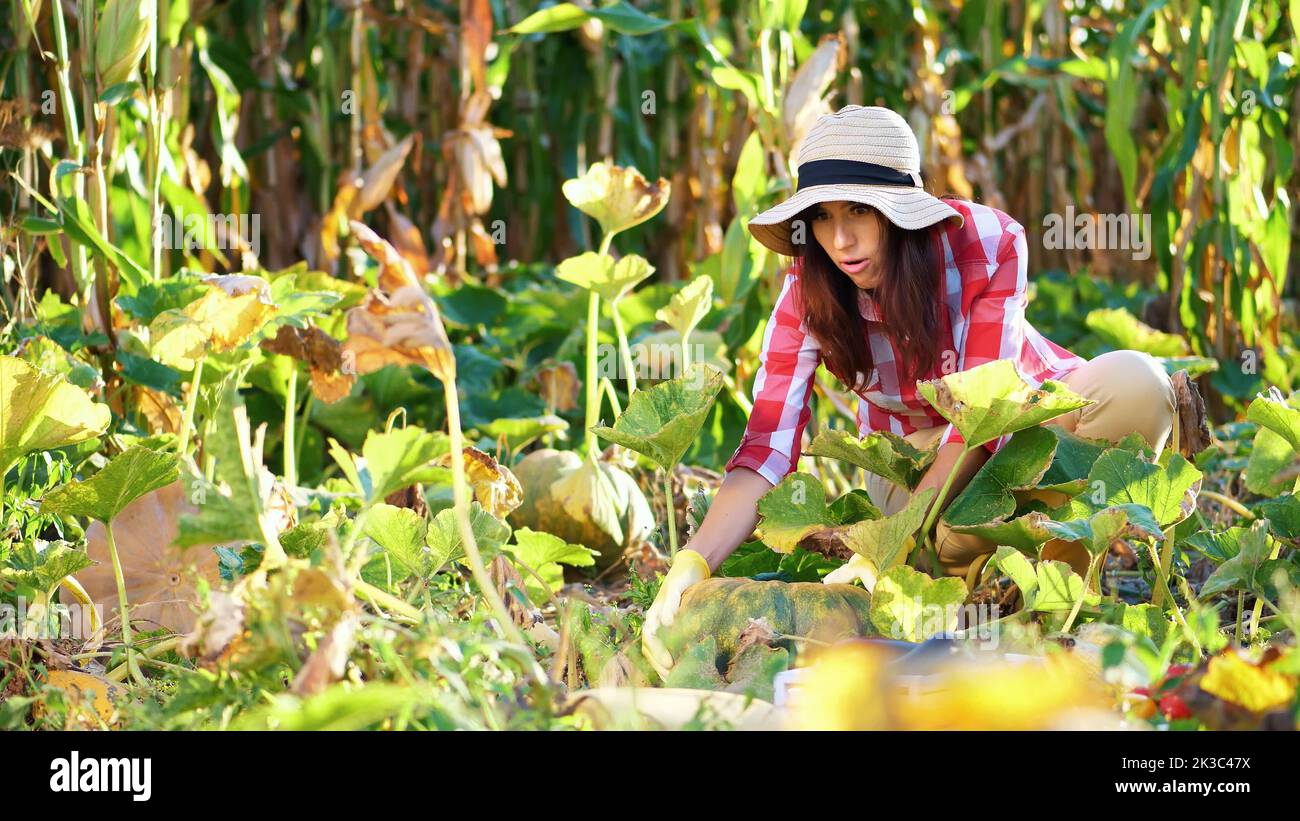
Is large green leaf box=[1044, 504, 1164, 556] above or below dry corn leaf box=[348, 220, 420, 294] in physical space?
below

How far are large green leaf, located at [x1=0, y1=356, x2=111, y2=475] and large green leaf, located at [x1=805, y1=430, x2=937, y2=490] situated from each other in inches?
28.2

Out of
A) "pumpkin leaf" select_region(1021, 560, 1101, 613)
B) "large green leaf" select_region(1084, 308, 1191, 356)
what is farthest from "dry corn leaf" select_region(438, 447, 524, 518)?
"large green leaf" select_region(1084, 308, 1191, 356)

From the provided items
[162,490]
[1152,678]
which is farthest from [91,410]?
[1152,678]

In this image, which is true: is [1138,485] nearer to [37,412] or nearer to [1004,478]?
[1004,478]

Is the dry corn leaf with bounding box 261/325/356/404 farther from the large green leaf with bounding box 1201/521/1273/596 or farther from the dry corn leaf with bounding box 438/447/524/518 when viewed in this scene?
the large green leaf with bounding box 1201/521/1273/596

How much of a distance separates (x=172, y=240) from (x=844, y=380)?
145 cm

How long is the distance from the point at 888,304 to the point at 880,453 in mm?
225

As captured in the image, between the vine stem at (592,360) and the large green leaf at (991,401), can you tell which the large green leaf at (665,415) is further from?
the vine stem at (592,360)

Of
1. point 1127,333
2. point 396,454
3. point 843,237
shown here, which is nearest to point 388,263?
point 396,454

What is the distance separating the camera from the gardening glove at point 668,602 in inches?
46.0

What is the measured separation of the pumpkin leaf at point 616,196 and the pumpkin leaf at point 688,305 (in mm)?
167

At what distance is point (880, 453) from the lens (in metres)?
1.34

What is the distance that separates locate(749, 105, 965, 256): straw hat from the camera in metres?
1.42

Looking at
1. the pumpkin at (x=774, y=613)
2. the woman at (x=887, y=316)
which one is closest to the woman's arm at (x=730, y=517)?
the woman at (x=887, y=316)
